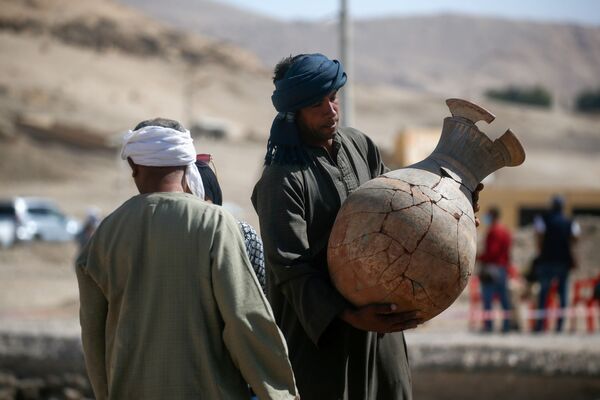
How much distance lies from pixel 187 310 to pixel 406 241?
2.43 ft

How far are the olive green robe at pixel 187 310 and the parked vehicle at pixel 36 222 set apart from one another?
26985mm

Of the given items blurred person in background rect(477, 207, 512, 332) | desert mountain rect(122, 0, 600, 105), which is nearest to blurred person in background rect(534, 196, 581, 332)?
blurred person in background rect(477, 207, 512, 332)

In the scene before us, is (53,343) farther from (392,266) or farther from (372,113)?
(372,113)

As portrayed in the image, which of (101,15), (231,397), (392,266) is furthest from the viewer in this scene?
(101,15)

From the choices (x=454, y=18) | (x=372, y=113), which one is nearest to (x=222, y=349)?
(x=372, y=113)

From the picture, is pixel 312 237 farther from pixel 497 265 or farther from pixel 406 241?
pixel 497 265

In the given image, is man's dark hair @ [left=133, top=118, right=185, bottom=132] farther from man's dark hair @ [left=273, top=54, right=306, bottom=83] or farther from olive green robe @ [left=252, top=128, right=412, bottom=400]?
man's dark hair @ [left=273, top=54, right=306, bottom=83]

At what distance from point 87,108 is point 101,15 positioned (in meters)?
35.8

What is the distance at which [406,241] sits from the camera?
3611 millimetres

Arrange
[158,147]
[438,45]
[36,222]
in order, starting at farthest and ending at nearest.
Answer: [438,45] < [36,222] < [158,147]

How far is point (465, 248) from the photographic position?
369 centimetres

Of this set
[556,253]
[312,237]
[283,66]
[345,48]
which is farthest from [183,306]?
[345,48]

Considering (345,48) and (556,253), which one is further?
(345,48)

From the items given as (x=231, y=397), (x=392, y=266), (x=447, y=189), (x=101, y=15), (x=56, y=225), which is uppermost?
(x=101, y=15)
